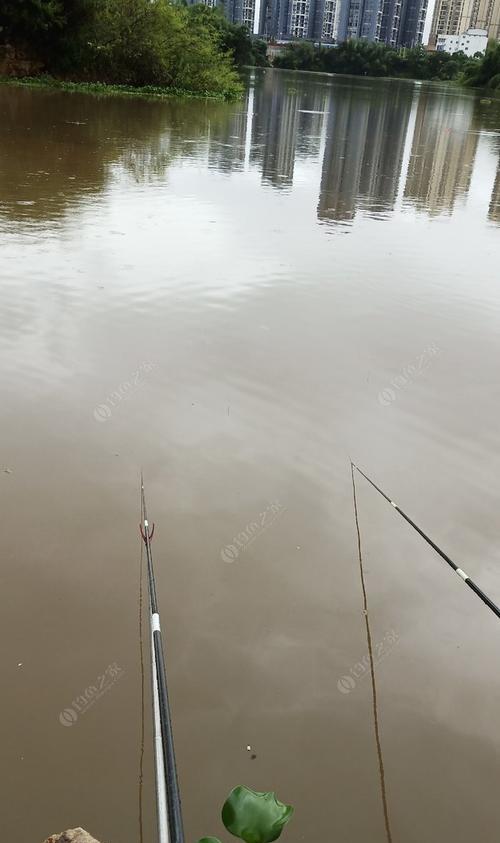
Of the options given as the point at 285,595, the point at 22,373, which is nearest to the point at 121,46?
the point at 22,373

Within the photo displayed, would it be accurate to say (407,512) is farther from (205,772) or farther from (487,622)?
(205,772)

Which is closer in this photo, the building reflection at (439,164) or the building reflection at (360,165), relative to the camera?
the building reflection at (360,165)

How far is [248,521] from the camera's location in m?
3.56

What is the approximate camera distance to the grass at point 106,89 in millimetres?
29094

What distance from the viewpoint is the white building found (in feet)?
492

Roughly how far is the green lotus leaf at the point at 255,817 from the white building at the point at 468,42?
559 feet

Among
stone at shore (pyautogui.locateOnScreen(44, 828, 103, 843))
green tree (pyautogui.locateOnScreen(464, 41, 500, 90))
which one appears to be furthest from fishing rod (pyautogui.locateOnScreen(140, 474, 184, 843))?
green tree (pyautogui.locateOnScreen(464, 41, 500, 90))

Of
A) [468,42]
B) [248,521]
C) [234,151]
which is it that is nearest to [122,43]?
[234,151]

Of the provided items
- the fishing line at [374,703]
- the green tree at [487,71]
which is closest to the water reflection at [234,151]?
the fishing line at [374,703]

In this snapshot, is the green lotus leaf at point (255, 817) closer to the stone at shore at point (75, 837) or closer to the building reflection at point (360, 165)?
the stone at shore at point (75, 837)

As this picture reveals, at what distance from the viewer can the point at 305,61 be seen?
99.5 metres

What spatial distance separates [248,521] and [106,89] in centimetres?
3090

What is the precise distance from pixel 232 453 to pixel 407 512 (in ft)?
3.61

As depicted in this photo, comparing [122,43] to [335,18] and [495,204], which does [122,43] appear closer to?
[495,204]
